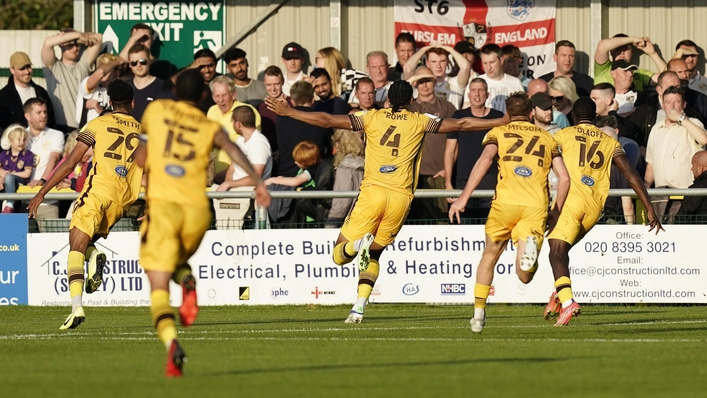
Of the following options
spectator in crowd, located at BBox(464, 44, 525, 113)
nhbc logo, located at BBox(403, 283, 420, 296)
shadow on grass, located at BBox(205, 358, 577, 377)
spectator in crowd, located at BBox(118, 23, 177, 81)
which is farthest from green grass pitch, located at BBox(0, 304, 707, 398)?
spectator in crowd, located at BBox(118, 23, 177, 81)

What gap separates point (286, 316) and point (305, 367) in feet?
21.5

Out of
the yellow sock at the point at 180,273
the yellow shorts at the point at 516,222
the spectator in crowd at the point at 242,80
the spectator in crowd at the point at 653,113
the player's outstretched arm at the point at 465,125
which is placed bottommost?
the yellow sock at the point at 180,273

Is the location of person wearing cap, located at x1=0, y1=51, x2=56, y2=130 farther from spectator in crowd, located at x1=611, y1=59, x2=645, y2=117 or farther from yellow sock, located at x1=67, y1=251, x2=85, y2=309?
spectator in crowd, located at x1=611, y1=59, x2=645, y2=117

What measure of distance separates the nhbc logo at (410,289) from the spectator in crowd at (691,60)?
17.4 feet

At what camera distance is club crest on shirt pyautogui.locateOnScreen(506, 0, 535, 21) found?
2178cm

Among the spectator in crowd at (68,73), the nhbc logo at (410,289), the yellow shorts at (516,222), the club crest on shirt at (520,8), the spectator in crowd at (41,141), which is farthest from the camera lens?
the club crest on shirt at (520,8)

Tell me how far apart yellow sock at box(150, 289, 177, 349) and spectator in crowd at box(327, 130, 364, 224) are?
8.68 metres

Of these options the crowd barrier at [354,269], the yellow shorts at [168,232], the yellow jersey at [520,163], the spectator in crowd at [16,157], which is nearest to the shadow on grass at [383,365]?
the yellow shorts at [168,232]

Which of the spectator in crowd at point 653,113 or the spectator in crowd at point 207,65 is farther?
the spectator in crowd at point 207,65

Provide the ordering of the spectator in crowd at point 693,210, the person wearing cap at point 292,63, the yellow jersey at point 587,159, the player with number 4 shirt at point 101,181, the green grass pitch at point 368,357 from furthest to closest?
the person wearing cap at point 292,63 → the spectator in crowd at point 693,210 → the yellow jersey at point 587,159 → the player with number 4 shirt at point 101,181 → the green grass pitch at point 368,357

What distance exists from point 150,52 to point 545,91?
20.9 feet

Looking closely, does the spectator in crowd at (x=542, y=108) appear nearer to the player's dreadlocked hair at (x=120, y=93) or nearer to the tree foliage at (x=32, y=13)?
the player's dreadlocked hair at (x=120, y=93)

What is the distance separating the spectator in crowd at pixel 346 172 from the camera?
18.0 meters

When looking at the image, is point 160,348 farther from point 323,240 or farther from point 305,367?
point 323,240
